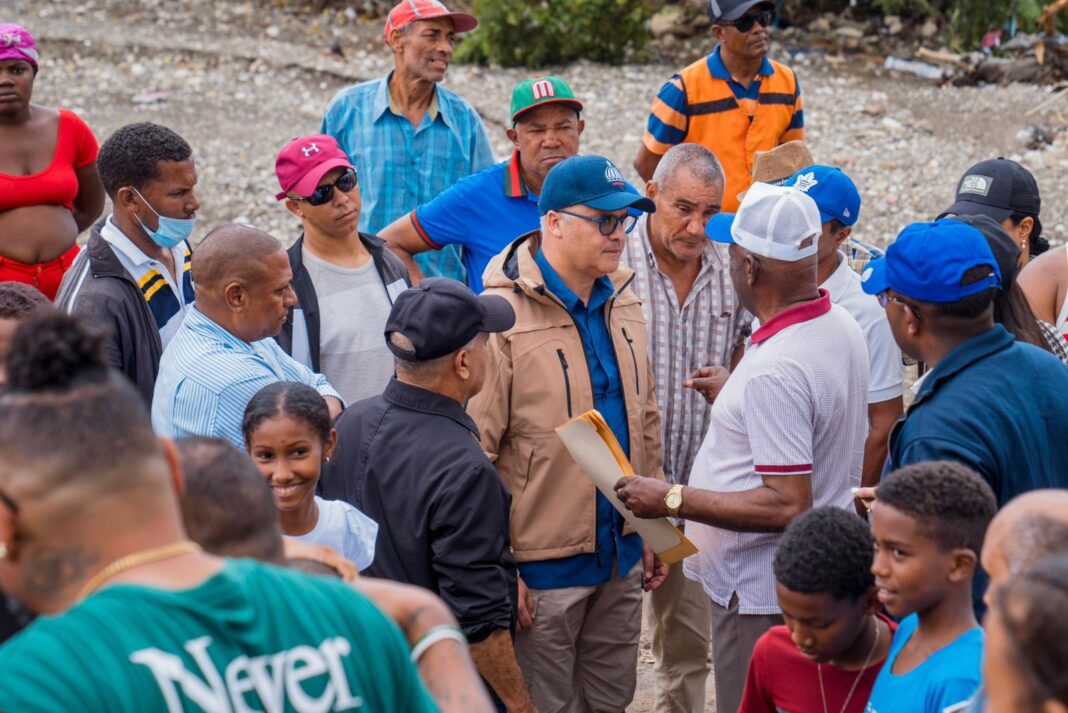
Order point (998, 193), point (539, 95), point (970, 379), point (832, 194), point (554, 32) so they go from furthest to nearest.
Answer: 1. point (554, 32)
2. point (539, 95)
3. point (998, 193)
4. point (832, 194)
5. point (970, 379)

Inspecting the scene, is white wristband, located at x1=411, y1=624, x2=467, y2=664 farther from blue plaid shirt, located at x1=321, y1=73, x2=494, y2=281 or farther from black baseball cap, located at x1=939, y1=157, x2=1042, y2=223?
blue plaid shirt, located at x1=321, y1=73, x2=494, y2=281

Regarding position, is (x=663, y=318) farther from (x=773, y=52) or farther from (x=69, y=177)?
(x=773, y=52)

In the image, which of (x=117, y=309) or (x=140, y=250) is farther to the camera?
(x=140, y=250)

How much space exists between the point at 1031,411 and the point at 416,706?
1.94 metres

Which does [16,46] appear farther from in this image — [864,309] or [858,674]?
[858,674]

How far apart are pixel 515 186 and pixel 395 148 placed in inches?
41.3

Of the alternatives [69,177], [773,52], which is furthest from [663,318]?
[773,52]

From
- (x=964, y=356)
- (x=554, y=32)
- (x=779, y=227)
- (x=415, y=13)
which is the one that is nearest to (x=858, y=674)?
(x=964, y=356)

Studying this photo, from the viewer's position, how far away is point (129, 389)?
189 centimetres

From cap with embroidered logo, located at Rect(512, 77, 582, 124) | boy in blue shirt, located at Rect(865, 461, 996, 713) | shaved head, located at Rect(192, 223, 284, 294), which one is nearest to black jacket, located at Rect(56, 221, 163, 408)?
Answer: shaved head, located at Rect(192, 223, 284, 294)

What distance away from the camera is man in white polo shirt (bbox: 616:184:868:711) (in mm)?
3555

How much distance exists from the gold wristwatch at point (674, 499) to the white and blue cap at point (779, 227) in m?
0.76

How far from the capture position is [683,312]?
4.72m

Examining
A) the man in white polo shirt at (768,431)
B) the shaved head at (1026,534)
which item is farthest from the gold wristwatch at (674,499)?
the shaved head at (1026,534)
